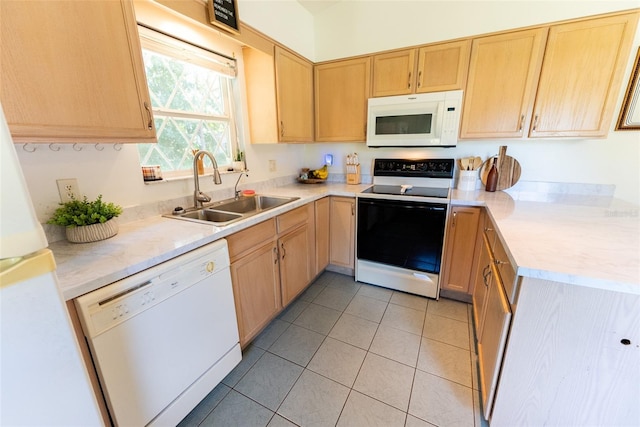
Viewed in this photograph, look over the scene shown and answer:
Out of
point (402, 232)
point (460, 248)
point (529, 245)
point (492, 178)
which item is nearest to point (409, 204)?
point (402, 232)

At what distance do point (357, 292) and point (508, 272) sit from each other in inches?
55.7

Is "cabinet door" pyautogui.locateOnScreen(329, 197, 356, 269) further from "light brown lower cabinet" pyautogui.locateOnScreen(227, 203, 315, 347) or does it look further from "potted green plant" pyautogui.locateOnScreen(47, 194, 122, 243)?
"potted green plant" pyautogui.locateOnScreen(47, 194, 122, 243)

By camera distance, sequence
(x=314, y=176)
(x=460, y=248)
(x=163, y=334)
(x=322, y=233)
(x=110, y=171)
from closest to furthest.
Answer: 1. (x=163, y=334)
2. (x=110, y=171)
3. (x=460, y=248)
4. (x=322, y=233)
5. (x=314, y=176)

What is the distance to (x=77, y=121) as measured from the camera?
991mm

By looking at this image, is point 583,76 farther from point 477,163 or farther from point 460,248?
point 460,248

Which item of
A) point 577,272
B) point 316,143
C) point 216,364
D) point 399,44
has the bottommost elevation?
point 216,364

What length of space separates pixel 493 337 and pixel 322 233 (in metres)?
1.50

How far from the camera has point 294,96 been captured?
7.63 feet

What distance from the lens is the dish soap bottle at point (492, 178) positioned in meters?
2.15

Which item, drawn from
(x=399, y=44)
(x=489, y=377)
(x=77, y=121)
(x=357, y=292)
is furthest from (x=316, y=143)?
(x=489, y=377)

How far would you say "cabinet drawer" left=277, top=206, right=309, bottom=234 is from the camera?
1.78 metres

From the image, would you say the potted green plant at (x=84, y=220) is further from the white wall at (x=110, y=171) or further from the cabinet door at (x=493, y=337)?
the cabinet door at (x=493, y=337)

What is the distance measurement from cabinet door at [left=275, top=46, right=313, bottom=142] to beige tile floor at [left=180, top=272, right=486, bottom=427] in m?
1.56

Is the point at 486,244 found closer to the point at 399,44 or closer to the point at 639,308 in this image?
the point at 639,308
